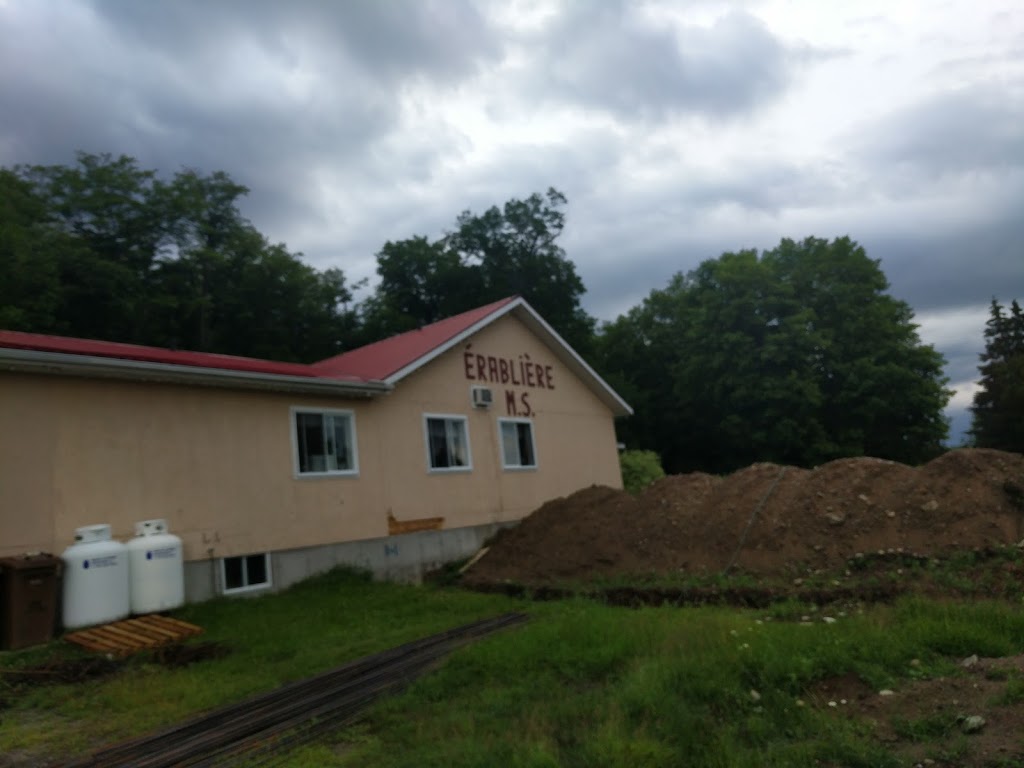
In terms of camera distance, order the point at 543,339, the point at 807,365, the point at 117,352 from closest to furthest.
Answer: the point at 117,352, the point at 543,339, the point at 807,365

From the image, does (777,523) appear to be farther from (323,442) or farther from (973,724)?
(973,724)

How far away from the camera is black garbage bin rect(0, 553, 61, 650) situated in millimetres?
8109

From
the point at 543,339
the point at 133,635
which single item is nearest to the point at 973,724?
the point at 133,635

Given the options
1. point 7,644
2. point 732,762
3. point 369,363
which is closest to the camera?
point 732,762

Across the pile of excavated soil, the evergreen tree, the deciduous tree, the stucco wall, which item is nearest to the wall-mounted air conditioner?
the stucco wall

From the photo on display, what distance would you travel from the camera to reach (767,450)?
34.9m

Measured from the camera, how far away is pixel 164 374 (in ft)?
34.5

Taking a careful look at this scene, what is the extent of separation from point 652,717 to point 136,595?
24.0ft

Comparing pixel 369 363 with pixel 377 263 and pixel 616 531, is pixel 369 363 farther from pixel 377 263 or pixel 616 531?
pixel 377 263

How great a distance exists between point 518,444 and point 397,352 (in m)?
3.76

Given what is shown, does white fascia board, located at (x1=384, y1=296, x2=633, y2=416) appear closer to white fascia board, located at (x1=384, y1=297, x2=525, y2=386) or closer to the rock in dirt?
white fascia board, located at (x1=384, y1=297, x2=525, y2=386)

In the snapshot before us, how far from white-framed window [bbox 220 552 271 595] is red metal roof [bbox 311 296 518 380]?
4.01 metres

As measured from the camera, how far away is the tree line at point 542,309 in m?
27.0

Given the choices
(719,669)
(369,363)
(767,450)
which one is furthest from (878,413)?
(719,669)
